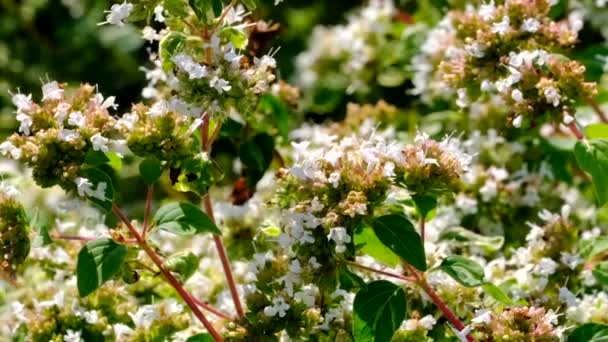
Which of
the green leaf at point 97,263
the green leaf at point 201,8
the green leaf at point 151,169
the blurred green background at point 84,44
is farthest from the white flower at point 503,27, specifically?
the blurred green background at point 84,44

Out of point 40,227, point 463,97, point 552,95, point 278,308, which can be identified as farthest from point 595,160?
point 40,227

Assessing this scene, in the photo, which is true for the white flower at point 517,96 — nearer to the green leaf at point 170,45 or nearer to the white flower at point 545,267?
the white flower at point 545,267

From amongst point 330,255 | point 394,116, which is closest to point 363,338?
point 330,255

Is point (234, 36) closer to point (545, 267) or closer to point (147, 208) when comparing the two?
point (147, 208)

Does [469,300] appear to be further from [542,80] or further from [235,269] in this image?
[235,269]

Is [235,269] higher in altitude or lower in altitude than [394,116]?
lower

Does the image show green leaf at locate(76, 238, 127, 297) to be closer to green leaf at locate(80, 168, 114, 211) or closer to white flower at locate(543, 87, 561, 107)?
green leaf at locate(80, 168, 114, 211)
